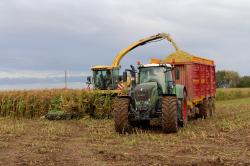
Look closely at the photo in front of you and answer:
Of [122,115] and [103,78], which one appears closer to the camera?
[122,115]

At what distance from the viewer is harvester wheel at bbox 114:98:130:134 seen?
1416 centimetres

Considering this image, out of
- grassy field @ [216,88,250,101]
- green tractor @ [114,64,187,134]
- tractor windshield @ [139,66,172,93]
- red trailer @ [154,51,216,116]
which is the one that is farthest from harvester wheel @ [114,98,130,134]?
grassy field @ [216,88,250,101]

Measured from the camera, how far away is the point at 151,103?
47.1ft

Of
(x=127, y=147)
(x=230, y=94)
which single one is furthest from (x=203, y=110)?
(x=230, y=94)

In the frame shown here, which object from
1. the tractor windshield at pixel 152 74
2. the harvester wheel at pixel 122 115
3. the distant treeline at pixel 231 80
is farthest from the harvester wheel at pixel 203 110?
the distant treeline at pixel 231 80

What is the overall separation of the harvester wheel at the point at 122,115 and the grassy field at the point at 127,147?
1.16 feet

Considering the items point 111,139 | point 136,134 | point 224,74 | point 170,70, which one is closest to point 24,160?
point 111,139

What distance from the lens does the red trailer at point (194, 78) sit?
18.8 metres

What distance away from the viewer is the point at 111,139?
1315 cm

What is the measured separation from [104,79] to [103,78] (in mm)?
73

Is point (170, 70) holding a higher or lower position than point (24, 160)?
higher

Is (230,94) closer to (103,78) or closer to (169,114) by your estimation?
(103,78)

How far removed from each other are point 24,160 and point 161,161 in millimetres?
2722

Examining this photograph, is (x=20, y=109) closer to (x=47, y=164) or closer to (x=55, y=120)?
(x=55, y=120)
